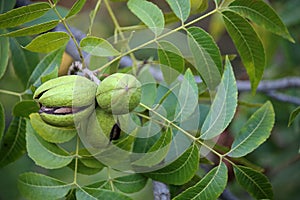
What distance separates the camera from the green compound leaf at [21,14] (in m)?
1.10

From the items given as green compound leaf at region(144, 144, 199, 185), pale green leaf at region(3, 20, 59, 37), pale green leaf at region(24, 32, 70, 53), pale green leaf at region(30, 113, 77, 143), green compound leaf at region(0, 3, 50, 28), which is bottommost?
green compound leaf at region(144, 144, 199, 185)

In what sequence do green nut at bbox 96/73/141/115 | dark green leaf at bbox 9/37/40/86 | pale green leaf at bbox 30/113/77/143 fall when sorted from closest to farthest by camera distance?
green nut at bbox 96/73/141/115 < pale green leaf at bbox 30/113/77/143 < dark green leaf at bbox 9/37/40/86

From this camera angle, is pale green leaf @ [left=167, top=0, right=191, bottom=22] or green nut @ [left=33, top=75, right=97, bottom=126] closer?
green nut @ [left=33, top=75, right=97, bottom=126]

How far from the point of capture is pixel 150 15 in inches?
49.3

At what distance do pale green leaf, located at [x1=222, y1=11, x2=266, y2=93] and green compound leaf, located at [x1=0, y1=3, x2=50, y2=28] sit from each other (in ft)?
1.41

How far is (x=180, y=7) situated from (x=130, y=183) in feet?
1.41

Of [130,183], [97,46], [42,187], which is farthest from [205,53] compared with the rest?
[42,187]

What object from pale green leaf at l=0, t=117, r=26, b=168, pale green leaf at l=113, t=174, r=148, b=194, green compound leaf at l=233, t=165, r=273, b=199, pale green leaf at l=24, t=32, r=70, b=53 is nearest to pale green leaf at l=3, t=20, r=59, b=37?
pale green leaf at l=24, t=32, r=70, b=53

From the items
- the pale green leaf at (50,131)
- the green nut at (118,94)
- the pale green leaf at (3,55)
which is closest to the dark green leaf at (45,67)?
the pale green leaf at (3,55)

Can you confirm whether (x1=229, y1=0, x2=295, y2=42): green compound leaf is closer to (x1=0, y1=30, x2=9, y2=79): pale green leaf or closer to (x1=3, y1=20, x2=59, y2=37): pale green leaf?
(x1=3, y1=20, x2=59, y2=37): pale green leaf

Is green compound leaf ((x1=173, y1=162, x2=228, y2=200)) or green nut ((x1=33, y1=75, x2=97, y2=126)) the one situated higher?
green nut ((x1=33, y1=75, x2=97, y2=126))

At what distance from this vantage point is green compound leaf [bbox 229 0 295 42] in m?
1.25

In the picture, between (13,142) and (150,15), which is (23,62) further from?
(150,15)

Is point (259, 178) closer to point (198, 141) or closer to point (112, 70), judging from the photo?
point (198, 141)
